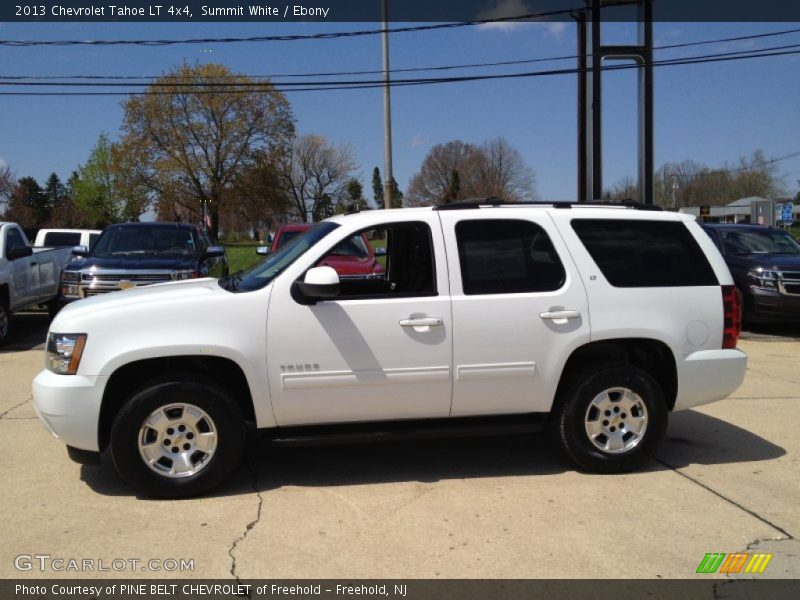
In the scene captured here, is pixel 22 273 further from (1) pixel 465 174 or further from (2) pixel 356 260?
(1) pixel 465 174

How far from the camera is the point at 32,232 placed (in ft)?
119

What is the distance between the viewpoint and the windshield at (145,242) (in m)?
10.8

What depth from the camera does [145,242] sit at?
11.1 meters

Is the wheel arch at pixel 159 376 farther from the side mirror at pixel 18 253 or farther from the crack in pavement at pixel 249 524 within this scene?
the side mirror at pixel 18 253

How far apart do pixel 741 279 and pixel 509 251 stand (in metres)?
8.91

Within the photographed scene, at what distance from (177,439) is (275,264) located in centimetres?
136

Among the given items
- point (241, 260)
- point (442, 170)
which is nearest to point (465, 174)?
point (442, 170)

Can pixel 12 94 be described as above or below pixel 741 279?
above

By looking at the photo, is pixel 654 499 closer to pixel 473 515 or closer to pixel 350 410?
pixel 473 515

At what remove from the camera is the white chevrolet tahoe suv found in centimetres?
440

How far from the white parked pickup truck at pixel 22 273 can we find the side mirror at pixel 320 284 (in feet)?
28.0

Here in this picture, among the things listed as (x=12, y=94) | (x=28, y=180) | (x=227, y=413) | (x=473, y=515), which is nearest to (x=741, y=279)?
(x=473, y=515)

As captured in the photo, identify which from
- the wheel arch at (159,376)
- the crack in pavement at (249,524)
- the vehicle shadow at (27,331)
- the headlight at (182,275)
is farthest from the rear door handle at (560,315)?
the vehicle shadow at (27,331)
